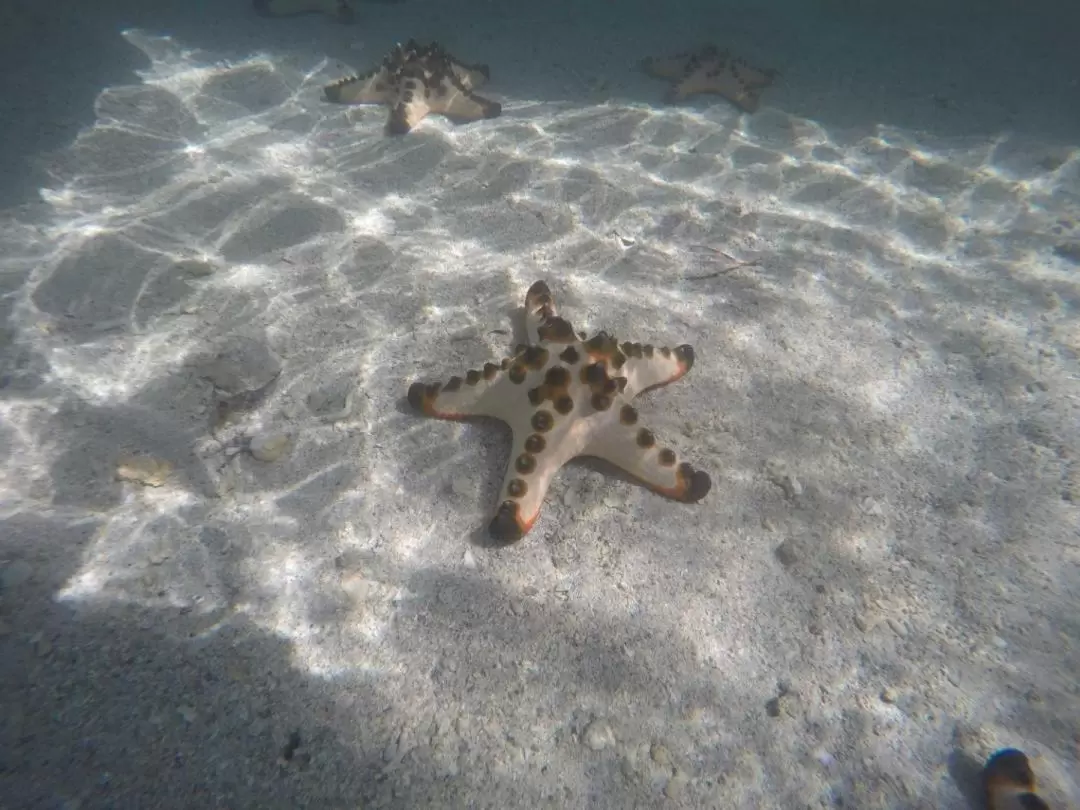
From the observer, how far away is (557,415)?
11.0 ft

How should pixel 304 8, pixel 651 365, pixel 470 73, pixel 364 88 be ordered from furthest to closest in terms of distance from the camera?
pixel 304 8, pixel 470 73, pixel 364 88, pixel 651 365

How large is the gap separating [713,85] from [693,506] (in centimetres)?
713

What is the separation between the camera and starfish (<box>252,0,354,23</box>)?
9219 mm

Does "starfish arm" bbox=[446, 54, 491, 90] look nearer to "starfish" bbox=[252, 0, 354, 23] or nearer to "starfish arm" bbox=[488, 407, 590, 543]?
"starfish" bbox=[252, 0, 354, 23]

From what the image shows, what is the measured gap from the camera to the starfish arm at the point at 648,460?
3.42 metres

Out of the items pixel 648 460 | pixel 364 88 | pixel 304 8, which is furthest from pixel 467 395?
pixel 304 8

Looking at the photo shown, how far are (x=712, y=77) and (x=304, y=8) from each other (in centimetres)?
669

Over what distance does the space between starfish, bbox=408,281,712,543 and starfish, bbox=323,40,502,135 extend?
4.62m

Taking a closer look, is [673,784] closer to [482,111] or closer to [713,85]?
[482,111]

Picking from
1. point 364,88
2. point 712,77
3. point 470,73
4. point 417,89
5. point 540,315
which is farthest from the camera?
point 712,77

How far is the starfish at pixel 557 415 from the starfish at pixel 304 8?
28.8 feet

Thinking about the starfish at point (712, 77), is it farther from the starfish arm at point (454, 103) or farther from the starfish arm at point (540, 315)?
the starfish arm at point (540, 315)

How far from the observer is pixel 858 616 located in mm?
3137

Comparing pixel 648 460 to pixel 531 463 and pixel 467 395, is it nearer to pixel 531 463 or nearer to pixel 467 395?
pixel 531 463
